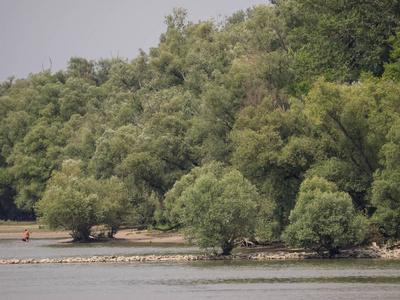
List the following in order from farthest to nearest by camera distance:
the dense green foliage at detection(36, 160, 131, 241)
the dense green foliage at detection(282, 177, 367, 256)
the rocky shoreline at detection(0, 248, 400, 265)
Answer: the dense green foliage at detection(36, 160, 131, 241), the rocky shoreline at detection(0, 248, 400, 265), the dense green foliage at detection(282, 177, 367, 256)

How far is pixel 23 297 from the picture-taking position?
36.8 m

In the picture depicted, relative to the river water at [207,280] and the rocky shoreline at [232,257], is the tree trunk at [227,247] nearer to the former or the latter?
the rocky shoreline at [232,257]

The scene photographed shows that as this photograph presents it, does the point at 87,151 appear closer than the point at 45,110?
Yes

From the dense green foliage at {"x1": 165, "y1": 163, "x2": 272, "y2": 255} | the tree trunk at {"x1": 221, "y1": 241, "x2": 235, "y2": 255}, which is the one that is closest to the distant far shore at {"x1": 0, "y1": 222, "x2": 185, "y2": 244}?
the tree trunk at {"x1": 221, "y1": 241, "x2": 235, "y2": 255}

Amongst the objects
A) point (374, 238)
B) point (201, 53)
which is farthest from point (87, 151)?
point (374, 238)

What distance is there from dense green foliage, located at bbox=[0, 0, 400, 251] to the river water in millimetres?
6985

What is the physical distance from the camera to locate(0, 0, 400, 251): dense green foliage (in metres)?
58.6

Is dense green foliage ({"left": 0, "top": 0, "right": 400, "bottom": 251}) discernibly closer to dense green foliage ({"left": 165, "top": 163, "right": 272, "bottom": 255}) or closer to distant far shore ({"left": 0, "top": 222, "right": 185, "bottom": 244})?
dense green foliage ({"left": 165, "top": 163, "right": 272, "bottom": 255})

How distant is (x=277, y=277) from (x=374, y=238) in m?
17.5

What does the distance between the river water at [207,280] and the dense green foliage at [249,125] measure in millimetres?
6985

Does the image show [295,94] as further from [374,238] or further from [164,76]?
[164,76]

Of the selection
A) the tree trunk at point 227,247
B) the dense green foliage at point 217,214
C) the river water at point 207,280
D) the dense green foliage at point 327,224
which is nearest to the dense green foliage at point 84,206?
the river water at point 207,280

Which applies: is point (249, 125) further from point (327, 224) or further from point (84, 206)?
point (84, 206)

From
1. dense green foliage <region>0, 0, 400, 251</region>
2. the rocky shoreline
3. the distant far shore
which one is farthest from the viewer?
the distant far shore
